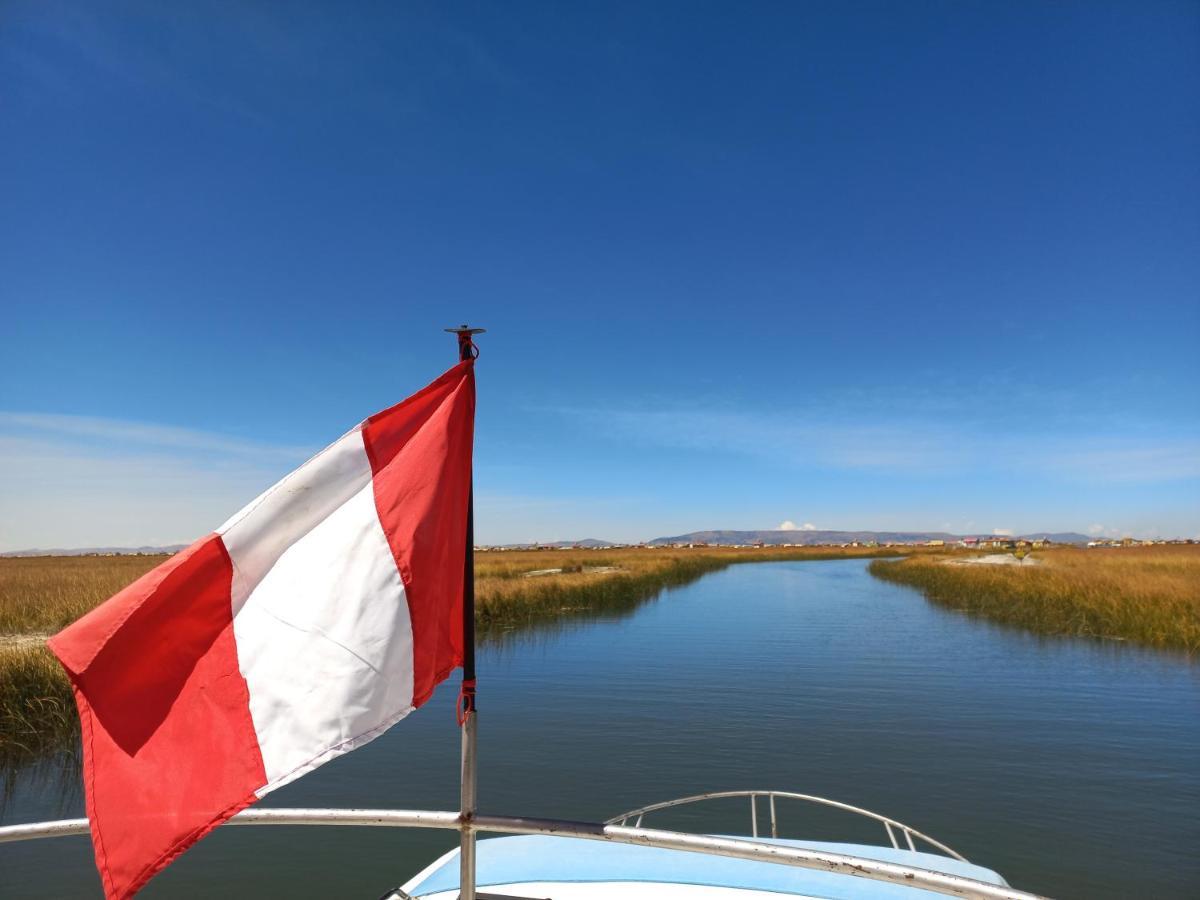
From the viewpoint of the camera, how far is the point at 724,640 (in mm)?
25938

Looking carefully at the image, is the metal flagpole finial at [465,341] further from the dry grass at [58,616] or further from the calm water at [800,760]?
the dry grass at [58,616]

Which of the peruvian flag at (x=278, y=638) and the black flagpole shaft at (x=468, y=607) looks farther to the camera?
the black flagpole shaft at (x=468, y=607)

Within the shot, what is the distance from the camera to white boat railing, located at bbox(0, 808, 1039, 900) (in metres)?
2.24

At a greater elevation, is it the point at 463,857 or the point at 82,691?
the point at 82,691

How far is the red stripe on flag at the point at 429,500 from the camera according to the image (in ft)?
9.57

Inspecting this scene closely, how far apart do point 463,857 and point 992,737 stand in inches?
554

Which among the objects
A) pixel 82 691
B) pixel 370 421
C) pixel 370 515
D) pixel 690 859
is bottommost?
pixel 690 859

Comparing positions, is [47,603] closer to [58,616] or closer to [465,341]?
[58,616]

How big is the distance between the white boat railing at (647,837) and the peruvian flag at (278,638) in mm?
223

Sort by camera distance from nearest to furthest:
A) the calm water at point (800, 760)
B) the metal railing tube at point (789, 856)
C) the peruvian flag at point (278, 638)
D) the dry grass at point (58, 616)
A: the metal railing tube at point (789, 856), the peruvian flag at point (278, 638), the calm water at point (800, 760), the dry grass at point (58, 616)

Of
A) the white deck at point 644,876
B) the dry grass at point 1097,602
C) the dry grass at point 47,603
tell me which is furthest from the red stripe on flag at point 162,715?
the dry grass at point 1097,602

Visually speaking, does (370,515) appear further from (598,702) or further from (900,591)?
(900,591)

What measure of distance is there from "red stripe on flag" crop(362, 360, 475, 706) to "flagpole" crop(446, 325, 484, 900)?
4 cm

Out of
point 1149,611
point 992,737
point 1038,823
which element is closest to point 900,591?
point 1149,611
